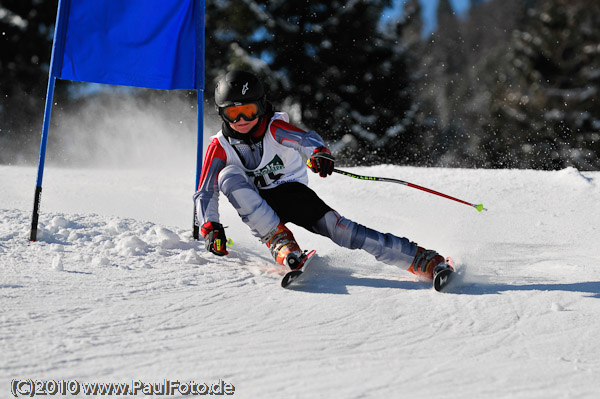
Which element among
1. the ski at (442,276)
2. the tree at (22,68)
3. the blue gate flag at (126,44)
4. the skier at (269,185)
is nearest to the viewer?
the ski at (442,276)

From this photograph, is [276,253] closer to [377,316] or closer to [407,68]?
[377,316]

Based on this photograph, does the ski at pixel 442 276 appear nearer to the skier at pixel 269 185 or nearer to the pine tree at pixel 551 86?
the skier at pixel 269 185

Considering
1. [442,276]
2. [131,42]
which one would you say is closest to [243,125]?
[131,42]

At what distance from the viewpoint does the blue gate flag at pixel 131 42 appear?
11.8ft

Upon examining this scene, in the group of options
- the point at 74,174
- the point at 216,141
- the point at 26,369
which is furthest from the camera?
the point at 74,174


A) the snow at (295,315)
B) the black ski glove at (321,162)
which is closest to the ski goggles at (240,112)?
the black ski glove at (321,162)

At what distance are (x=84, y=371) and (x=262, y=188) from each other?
1.75 meters

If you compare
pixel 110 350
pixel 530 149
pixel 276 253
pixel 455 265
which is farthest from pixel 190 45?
pixel 530 149

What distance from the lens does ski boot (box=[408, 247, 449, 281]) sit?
3.01 meters

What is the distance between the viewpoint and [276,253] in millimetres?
3090

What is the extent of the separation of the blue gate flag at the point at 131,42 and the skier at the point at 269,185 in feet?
2.40

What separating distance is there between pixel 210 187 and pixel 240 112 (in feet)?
1.42

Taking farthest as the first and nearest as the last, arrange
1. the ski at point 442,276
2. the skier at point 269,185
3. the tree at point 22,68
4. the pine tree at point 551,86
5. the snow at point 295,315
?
the pine tree at point 551,86
the tree at point 22,68
the skier at point 269,185
the ski at point 442,276
the snow at point 295,315

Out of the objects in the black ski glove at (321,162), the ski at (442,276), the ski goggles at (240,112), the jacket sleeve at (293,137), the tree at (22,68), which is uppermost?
the tree at (22,68)
